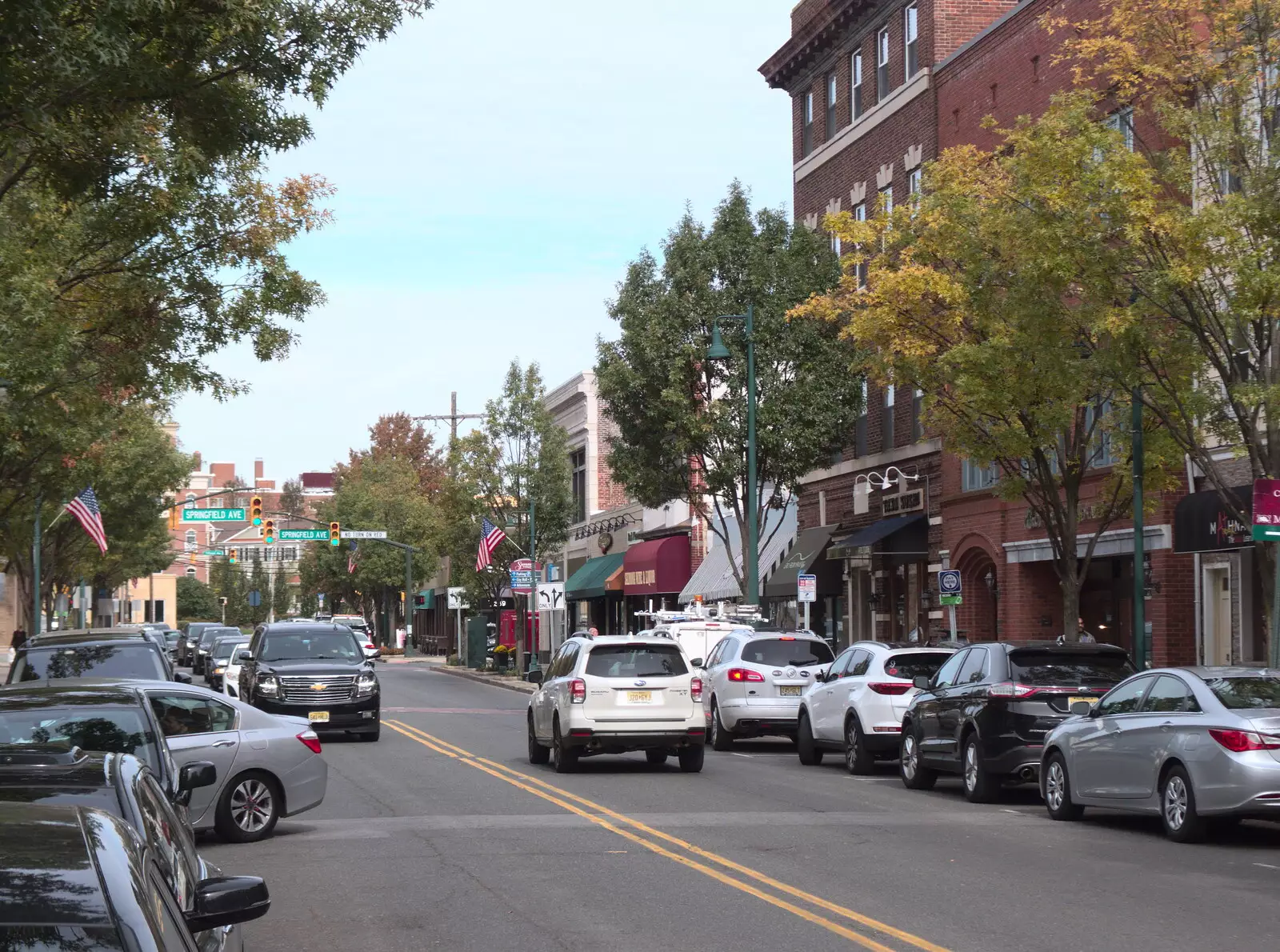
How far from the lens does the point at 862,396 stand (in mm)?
39594

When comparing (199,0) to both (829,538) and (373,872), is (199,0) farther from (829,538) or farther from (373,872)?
(829,538)

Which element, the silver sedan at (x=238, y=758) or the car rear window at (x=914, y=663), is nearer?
the silver sedan at (x=238, y=758)

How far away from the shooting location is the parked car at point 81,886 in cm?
348

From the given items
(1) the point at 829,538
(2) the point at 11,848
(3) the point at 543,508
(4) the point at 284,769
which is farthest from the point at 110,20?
(3) the point at 543,508

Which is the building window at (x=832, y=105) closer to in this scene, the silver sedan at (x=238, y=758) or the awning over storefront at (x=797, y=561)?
the awning over storefront at (x=797, y=561)

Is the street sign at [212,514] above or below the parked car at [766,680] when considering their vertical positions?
above

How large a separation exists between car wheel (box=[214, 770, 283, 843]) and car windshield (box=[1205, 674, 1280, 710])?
817cm

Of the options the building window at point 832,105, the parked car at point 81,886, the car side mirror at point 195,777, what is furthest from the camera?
the building window at point 832,105

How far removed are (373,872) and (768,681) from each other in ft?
45.0

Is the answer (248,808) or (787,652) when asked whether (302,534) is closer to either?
(787,652)

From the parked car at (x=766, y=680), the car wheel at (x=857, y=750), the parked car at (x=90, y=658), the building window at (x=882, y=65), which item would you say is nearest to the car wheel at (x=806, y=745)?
the car wheel at (x=857, y=750)

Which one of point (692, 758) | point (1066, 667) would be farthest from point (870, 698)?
point (1066, 667)

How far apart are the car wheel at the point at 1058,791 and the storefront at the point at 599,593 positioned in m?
42.4

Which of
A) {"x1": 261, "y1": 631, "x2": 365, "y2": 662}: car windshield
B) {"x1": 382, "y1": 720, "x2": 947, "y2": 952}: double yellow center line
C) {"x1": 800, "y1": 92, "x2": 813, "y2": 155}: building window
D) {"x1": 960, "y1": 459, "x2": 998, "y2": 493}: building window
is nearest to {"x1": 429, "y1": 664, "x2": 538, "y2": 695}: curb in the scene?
{"x1": 960, "y1": 459, "x2": 998, "y2": 493}: building window
